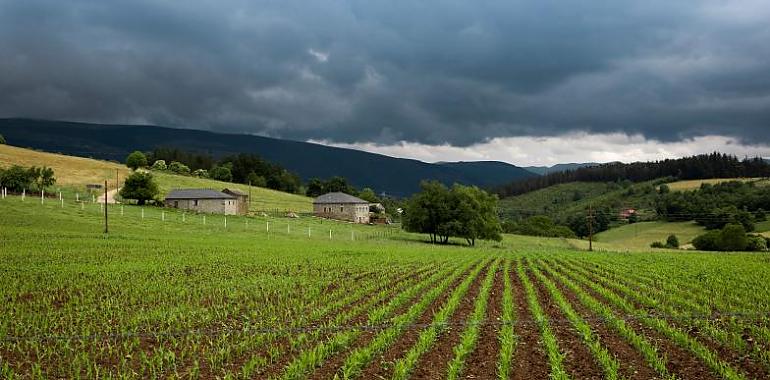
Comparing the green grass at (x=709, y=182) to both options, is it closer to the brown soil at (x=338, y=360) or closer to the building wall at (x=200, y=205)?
the building wall at (x=200, y=205)

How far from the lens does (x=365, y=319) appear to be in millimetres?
19469

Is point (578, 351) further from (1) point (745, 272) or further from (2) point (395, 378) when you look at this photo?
(1) point (745, 272)

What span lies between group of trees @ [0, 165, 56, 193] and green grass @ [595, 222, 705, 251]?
10479 cm

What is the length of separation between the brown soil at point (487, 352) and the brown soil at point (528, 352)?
54 cm

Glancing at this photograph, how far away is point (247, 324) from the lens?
60.8 ft

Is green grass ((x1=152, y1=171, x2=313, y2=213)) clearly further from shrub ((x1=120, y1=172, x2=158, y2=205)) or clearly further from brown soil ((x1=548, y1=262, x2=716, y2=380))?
brown soil ((x1=548, y1=262, x2=716, y2=380))

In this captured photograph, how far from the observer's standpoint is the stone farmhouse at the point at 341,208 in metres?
121

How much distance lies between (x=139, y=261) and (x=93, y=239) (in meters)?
15.8

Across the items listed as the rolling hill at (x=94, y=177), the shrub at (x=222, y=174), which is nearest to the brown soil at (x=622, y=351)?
the rolling hill at (x=94, y=177)

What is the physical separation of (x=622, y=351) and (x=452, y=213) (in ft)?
241

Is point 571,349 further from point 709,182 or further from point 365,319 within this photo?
point 709,182

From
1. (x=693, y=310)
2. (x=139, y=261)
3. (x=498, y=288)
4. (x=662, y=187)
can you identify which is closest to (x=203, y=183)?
(x=139, y=261)

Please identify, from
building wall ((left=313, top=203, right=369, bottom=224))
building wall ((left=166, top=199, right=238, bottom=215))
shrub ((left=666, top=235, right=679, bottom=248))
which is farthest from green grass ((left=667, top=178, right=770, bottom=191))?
building wall ((left=166, top=199, right=238, bottom=215))

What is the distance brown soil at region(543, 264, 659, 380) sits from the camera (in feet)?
41.7
